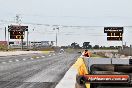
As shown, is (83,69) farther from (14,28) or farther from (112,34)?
(14,28)

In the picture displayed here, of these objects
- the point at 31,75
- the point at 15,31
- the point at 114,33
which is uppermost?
the point at 15,31

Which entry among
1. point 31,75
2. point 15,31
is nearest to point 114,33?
point 15,31

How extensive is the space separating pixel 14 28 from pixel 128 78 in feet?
291

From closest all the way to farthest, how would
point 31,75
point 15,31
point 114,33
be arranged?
1. point 31,75
2. point 114,33
3. point 15,31

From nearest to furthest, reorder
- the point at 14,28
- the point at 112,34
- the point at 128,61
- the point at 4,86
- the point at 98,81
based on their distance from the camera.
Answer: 1. the point at 98,81
2. the point at 128,61
3. the point at 4,86
4. the point at 112,34
5. the point at 14,28

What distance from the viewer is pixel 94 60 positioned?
943 centimetres

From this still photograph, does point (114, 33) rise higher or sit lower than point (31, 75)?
higher

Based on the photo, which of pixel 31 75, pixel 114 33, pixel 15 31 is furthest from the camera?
pixel 15 31

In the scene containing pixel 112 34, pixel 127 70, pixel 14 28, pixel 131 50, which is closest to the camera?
pixel 127 70

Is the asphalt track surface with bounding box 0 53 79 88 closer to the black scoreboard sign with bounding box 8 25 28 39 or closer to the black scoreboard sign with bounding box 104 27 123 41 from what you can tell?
the black scoreboard sign with bounding box 104 27 123 41

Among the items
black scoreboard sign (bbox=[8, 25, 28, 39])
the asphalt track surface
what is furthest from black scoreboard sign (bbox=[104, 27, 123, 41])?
the asphalt track surface

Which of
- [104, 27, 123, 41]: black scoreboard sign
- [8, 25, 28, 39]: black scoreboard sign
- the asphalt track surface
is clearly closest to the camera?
the asphalt track surface

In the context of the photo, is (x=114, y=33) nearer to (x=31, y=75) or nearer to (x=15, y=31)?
(x=15, y=31)

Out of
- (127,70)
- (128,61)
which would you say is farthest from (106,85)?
(128,61)
